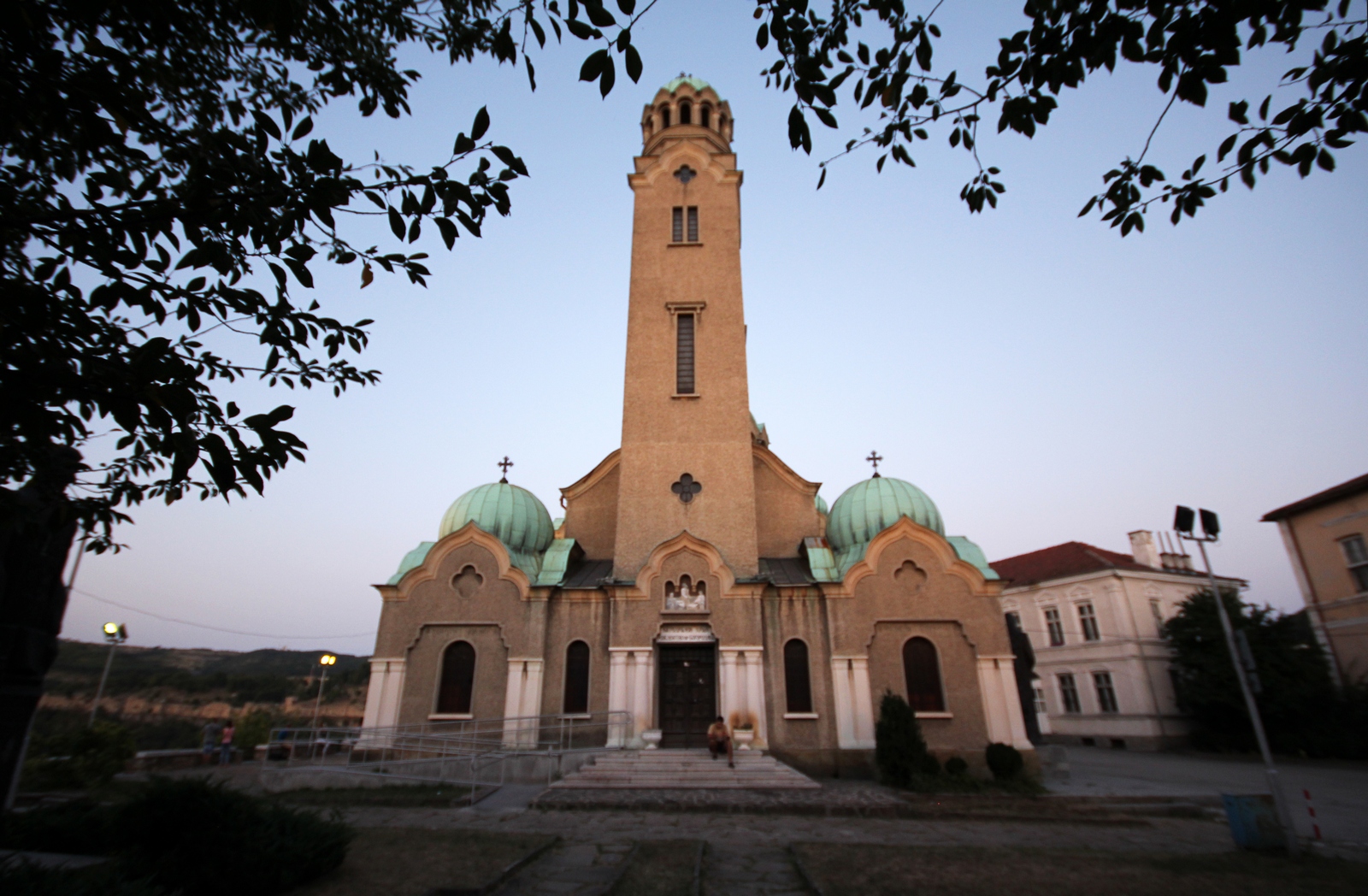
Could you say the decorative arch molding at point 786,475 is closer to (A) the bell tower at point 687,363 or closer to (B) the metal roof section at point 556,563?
(A) the bell tower at point 687,363

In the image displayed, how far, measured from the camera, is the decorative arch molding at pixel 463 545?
63.9 feet

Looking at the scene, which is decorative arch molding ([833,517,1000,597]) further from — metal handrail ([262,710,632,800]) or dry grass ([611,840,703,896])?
dry grass ([611,840,703,896])

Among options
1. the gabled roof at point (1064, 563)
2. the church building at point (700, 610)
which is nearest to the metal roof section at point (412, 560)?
the church building at point (700, 610)

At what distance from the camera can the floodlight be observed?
12.4m

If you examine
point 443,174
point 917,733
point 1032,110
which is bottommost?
point 917,733

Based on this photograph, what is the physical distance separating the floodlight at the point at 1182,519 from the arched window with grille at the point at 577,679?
1369 cm

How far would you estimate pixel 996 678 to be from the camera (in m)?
18.0

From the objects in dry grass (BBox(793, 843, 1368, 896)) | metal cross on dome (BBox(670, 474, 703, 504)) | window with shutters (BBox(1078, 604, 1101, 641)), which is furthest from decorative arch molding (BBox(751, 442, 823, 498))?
window with shutters (BBox(1078, 604, 1101, 641))

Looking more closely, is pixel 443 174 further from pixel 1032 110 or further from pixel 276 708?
pixel 276 708

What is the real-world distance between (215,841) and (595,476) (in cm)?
1785

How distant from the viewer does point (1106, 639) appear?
110ft

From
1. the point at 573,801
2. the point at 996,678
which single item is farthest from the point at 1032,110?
the point at 996,678

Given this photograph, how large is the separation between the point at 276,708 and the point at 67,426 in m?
46.8

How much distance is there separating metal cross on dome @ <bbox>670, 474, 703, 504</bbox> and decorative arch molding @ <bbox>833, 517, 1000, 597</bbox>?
492 cm
